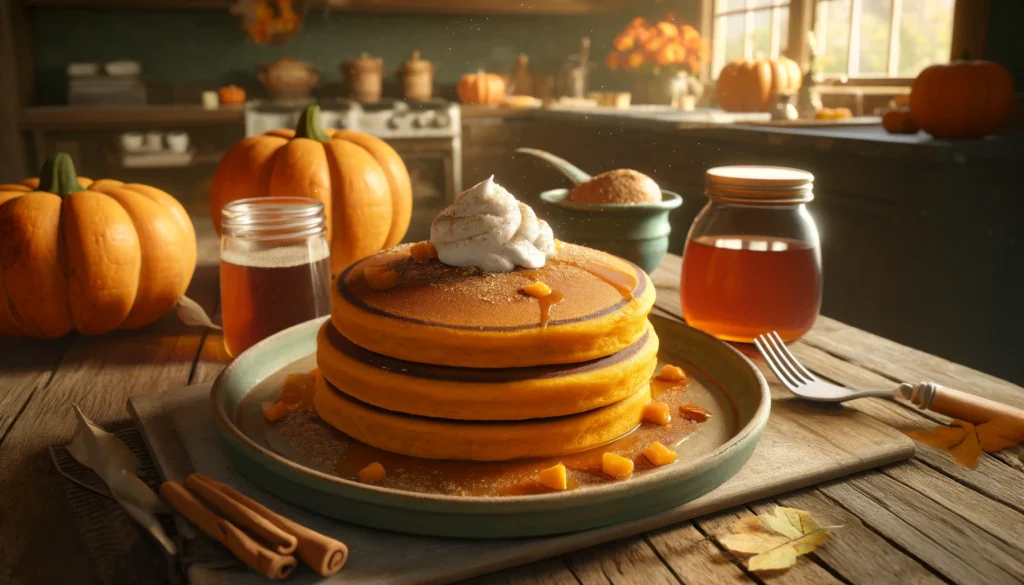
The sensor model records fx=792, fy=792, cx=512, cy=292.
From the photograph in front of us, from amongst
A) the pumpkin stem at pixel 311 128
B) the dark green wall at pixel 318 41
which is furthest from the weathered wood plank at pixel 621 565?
the dark green wall at pixel 318 41

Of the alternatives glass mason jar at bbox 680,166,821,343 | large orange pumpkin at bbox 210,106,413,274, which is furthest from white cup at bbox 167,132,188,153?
glass mason jar at bbox 680,166,821,343

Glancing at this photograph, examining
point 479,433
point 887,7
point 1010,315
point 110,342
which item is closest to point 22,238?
point 110,342

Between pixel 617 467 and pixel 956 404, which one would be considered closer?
pixel 617 467

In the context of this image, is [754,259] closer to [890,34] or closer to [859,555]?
[859,555]

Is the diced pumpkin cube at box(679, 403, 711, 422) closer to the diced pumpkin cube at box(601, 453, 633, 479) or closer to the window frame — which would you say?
the diced pumpkin cube at box(601, 453, 633, 479)

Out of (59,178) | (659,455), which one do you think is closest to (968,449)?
(659,455)

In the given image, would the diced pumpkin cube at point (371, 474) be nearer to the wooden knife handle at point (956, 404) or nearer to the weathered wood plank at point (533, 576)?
the weathered wood plank at point (533, 576)
